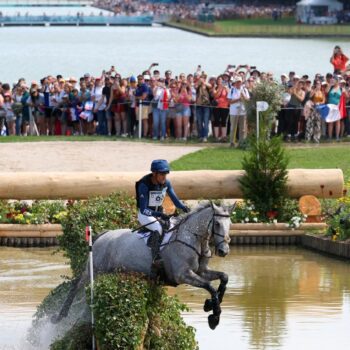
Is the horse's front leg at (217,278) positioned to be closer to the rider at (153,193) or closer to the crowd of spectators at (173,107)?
the rider at (153,193)

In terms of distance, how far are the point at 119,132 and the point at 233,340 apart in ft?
59.9

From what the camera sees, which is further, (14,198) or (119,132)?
(119,132)

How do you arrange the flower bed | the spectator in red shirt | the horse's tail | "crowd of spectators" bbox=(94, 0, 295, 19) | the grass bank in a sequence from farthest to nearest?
1. "crowd of spectators" bbox=(94, 0, 295, 19)
2. the grass bank
3. the spectator in red shirt
4. the flower bed
5. the horse's tail

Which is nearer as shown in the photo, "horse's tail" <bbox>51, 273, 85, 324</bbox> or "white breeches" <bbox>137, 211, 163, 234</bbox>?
"white breeches" <bbox>137, 211, 163, 234</bbox>

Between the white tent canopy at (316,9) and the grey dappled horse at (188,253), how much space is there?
118 meters

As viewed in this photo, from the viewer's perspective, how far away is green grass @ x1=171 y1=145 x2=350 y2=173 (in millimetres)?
29375

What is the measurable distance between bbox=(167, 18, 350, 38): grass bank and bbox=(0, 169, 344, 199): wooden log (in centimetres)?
9104

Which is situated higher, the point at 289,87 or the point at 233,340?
the point at 289,87

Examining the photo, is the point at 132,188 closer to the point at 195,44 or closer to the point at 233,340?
the point at 233,340

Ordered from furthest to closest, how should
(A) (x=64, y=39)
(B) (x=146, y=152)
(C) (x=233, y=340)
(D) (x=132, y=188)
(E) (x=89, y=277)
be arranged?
(A) (x=64, y=39) → (B) (x=146, y=152) → (D) (x=132, y=188) → (C) (x=233, y=340) → (E) (x=89, y=277)

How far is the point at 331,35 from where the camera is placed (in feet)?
379

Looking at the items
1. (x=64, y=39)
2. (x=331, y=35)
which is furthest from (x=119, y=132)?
(x=64, y=39)

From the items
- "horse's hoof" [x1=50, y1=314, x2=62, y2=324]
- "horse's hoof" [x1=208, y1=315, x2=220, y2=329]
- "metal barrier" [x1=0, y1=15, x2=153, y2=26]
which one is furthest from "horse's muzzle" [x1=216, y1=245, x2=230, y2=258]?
"metal barrier" [x1=0, y1=15, x2=153, y2=26]

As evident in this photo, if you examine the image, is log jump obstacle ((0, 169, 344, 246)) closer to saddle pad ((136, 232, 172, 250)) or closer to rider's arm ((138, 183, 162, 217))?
rider's arm ((138, 183, 162, 217))
